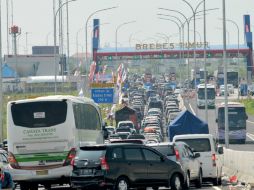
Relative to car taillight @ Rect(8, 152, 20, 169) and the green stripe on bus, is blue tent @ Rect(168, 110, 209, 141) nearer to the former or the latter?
the green stripe on bus

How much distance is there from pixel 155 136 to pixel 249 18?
360 ft

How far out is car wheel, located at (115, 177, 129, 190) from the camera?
31.8m

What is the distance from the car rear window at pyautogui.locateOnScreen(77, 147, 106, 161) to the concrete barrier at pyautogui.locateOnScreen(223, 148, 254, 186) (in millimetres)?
6377

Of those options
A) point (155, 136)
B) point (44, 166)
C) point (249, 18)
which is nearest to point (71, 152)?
point (44, 166)

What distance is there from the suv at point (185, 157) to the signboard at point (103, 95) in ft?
121

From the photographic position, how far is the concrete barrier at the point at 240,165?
37.7 meters

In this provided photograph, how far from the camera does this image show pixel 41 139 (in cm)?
3478

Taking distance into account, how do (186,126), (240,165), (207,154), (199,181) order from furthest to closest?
1. (186,126)
2. (240,165)
3. (207,154)
4. (199,181)

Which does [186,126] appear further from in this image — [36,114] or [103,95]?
[36,114]

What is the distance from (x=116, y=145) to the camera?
32.0 m

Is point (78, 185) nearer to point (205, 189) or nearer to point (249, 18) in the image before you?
point (205, 189)

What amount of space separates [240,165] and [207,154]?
1.87m

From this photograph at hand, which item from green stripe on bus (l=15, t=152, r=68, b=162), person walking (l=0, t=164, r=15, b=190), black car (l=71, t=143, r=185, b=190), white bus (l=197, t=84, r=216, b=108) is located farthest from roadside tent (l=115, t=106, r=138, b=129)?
person walking (l=0, t=164, r=15, b=190)

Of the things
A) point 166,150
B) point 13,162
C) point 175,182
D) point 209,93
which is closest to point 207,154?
point 166,150
